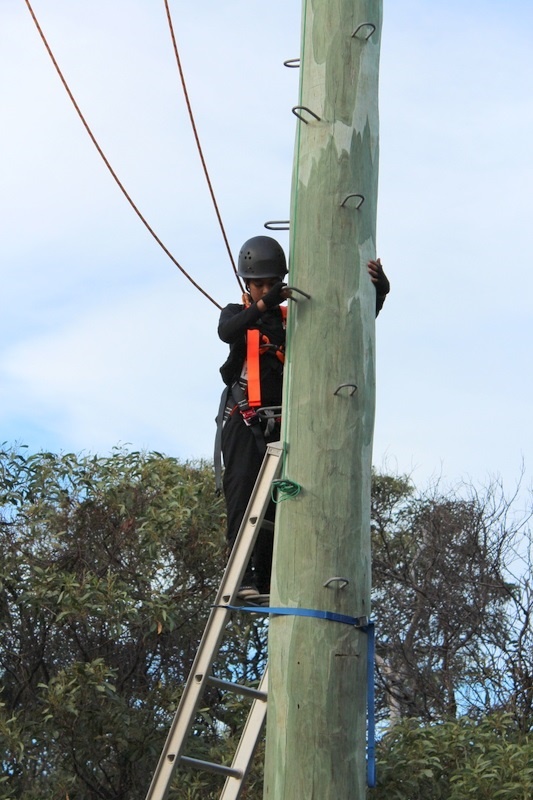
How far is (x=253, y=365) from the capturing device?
19.0ft

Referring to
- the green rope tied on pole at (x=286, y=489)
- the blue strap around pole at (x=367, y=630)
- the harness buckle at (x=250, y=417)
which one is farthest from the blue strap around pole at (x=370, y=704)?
the harness buckle at (x=250, y=417)

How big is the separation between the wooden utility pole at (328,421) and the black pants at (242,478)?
1257 millimetres

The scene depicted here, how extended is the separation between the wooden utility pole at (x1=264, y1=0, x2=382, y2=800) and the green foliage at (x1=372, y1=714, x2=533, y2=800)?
4.34 meters

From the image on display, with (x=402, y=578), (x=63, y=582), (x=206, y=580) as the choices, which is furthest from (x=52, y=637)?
(x=402, y=578)

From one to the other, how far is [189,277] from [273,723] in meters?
2.73

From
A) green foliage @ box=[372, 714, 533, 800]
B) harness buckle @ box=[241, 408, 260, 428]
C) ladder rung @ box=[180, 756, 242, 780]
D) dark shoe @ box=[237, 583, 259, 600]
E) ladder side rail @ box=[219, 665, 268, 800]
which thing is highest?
harness buckle @ box=[241, 408, 260, 428]

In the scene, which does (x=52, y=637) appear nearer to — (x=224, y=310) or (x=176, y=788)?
(x=176, y=788)

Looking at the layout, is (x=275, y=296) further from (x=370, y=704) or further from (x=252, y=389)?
(x=370, y=704)

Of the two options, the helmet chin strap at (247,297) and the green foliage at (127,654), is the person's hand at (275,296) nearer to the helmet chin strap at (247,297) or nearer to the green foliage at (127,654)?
the helmet chin strap at (247,297)

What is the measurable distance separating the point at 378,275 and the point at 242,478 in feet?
4.94

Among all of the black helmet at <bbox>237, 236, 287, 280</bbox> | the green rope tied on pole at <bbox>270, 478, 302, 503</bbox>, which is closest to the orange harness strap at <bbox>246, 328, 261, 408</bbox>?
A: the black helmet at <bbox>237, 236, 287, 280</bbox>

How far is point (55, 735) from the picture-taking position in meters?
8.76

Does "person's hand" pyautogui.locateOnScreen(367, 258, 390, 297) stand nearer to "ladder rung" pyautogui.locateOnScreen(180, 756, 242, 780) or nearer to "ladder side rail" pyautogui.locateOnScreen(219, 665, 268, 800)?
"ladder side rail" pyautogui.locateOnScreen(219, 665, 268, 800)

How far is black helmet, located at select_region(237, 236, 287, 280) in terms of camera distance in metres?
5.88
